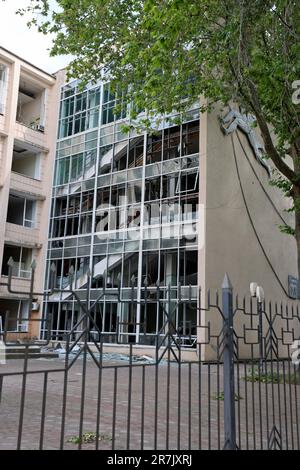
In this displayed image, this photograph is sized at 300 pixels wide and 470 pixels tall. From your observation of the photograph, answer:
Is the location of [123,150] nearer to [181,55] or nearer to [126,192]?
[126,192]

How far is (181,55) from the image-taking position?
10.7 m

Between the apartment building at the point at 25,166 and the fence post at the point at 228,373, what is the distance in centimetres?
2126

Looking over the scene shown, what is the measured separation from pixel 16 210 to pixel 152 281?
36.9 feet

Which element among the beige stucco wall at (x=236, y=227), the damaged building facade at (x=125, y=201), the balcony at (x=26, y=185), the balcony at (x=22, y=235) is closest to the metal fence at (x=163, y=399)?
the beige stucco wall at (x=236, y=227)

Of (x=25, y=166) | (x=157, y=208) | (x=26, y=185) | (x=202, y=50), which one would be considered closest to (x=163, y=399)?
(x=202, y=50)

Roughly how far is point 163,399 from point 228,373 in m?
5.84

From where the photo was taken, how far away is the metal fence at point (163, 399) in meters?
3.23

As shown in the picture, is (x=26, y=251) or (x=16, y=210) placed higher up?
(x=16, y=210)

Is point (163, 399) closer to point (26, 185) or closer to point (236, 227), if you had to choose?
point (236, 227)

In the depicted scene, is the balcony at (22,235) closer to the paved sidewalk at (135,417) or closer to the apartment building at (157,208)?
the apartment building at (157,208)

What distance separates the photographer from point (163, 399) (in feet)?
30.6

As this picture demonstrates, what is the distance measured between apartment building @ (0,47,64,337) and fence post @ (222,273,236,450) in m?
21.3

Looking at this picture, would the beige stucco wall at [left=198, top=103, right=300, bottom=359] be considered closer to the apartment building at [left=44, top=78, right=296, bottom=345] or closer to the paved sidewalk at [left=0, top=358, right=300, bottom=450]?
the apartment building at [left=44, top=78, right=296, bottom=345]
